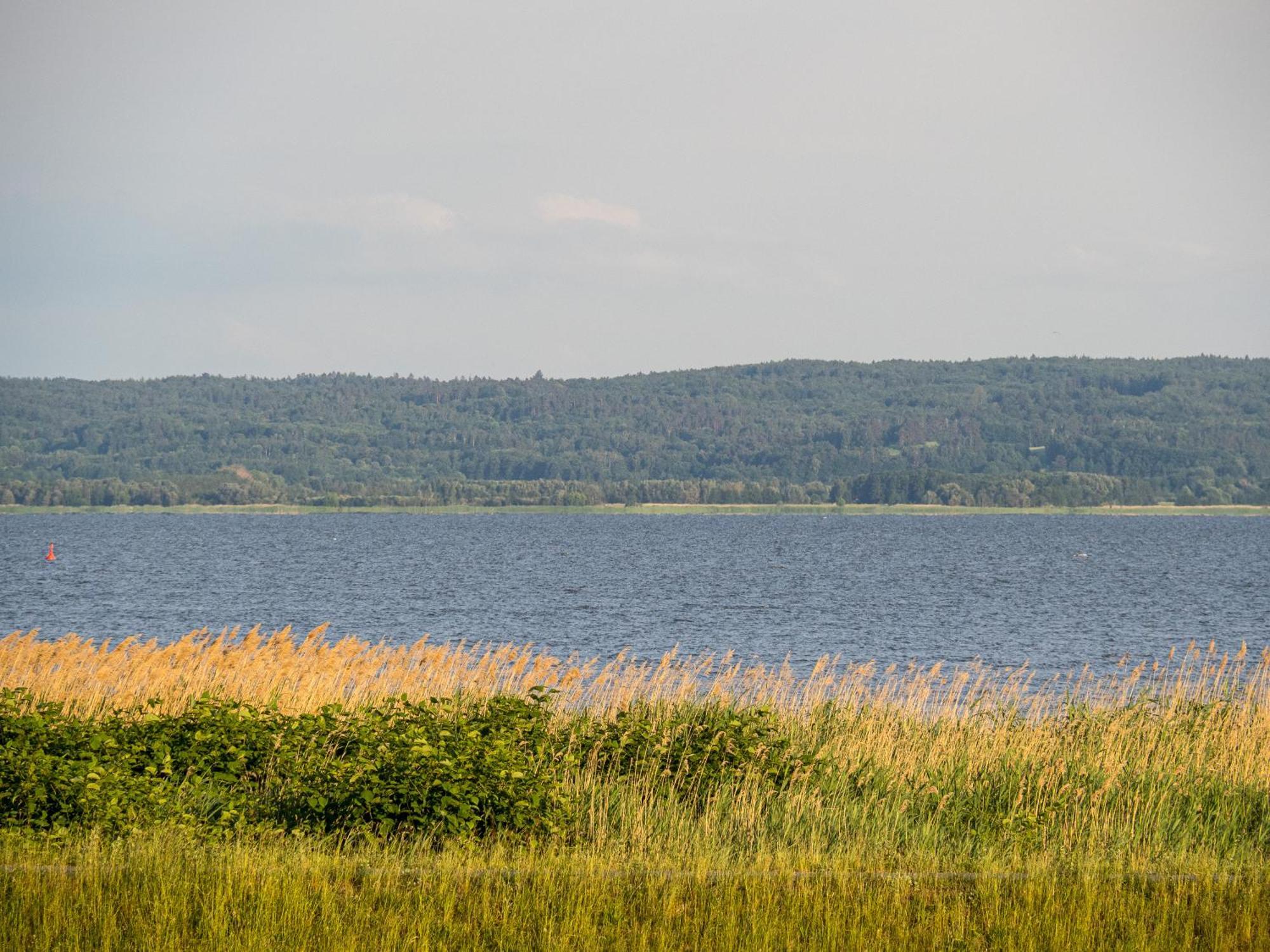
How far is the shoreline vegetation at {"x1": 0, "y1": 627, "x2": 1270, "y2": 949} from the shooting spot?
9.07 metres

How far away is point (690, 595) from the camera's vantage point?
7419 cm

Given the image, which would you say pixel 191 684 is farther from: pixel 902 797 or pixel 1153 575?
pixel 1153 575

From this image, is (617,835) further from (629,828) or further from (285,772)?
(285,772)

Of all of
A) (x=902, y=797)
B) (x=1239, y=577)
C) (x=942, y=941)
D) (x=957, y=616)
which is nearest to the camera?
(x=942, y=941)

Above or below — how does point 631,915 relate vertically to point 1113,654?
above

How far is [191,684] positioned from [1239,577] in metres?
88.8

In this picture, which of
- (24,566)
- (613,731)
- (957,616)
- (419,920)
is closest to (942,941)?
(419,920)

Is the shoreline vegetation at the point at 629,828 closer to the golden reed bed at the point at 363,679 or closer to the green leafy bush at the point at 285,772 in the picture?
the green leafy bush at the point at 285,772

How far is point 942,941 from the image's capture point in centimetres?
901

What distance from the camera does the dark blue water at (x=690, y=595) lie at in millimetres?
51188

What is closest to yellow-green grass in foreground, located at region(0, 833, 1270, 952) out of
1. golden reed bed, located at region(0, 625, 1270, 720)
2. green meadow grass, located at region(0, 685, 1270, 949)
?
green meadow grass, located at region(0, 685, 1270, 949)

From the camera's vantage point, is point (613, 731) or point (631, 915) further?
point (613, 731)

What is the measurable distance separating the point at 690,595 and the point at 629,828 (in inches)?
2437

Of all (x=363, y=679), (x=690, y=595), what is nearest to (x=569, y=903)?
(x=363, y=679)
